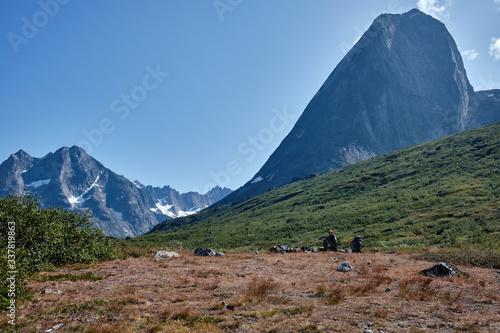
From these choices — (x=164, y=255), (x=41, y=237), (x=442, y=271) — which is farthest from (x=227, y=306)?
(x=164, y=255)

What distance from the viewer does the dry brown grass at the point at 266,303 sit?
30.2ft

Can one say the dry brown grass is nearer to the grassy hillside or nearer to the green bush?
the green bush

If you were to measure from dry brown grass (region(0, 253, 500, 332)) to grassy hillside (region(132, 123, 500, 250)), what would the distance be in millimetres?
18155

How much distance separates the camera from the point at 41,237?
61.0 feet

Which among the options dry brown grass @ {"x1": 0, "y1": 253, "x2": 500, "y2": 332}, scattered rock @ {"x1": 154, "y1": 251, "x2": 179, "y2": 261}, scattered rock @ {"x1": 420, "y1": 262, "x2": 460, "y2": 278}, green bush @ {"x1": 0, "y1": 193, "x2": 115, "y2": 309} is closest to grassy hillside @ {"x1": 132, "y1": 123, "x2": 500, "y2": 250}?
scattered rock @ {"x1": 420, "y1": 262, "x2": 460, "y2": 278}

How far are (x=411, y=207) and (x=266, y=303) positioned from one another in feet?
195

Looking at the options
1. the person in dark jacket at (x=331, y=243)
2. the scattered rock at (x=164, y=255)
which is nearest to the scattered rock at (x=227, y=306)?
the scattered rock at (x=164, y=255)

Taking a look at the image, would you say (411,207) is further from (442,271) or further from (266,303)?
(266,303)

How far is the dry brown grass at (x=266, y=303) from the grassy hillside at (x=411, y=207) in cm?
1815

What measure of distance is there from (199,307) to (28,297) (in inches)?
284

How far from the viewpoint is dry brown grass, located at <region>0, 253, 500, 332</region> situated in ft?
30.2

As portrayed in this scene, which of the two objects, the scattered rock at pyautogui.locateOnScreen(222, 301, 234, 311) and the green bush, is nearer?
the scattered rock at pyautogui.locateOnScreen(222, 301, 234, 311)

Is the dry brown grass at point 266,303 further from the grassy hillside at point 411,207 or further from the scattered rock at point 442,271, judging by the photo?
the grassy hillside at point 411,207

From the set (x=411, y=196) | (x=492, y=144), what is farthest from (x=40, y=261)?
(x=492, y=144)
